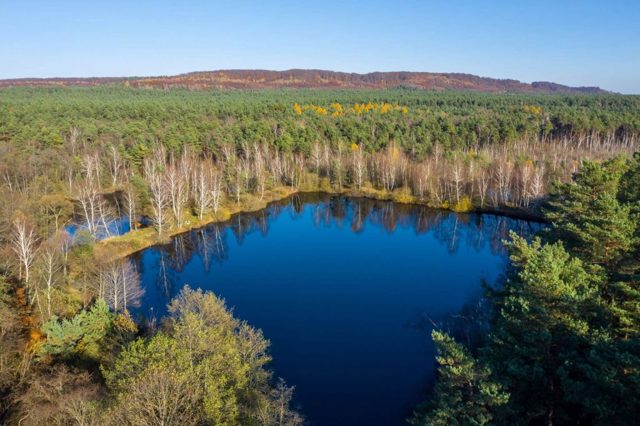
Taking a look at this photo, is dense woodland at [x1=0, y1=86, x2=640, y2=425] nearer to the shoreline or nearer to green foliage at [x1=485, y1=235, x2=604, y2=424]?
green foliage at [x1=485, y1=235, x2=604, y2=424]

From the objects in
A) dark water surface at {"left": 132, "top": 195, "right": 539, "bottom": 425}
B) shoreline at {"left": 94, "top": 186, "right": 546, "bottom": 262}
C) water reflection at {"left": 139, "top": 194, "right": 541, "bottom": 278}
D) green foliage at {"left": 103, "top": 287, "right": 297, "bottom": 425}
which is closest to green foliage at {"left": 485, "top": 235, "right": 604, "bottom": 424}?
dark water surface at {"left": 132, "top": 195, "right": 539, "bottom": 425}

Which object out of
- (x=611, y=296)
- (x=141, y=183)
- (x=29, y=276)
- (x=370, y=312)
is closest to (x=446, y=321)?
(x=370, y=312)

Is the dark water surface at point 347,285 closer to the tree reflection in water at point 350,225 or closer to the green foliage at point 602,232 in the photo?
the tree reflection in water at point 350,225

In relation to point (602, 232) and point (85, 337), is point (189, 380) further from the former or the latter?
point (602, 232)

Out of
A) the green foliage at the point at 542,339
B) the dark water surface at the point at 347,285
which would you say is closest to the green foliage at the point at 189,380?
the dark water surface at the point at 347,285

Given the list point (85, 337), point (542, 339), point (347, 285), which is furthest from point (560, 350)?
point (347, 285)

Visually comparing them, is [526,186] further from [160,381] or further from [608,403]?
[160,381]
